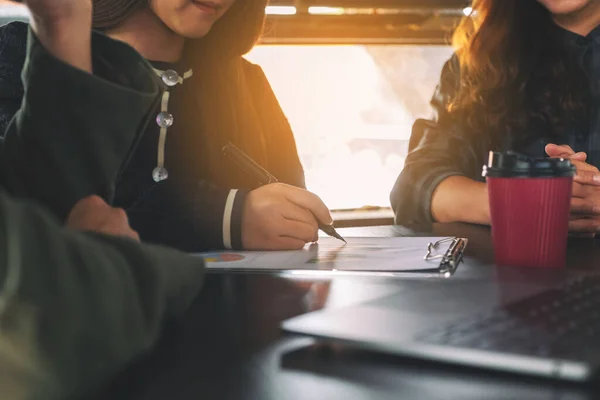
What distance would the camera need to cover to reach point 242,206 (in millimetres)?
942

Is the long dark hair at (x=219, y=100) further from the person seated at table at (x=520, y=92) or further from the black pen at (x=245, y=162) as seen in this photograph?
the person seated at table at (x=520, y=92)

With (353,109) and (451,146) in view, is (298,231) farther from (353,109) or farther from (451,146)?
(353,109)

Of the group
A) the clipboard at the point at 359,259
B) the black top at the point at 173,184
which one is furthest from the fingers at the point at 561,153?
the black top at the point at 173,184

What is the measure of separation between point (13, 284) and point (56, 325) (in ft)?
0.09

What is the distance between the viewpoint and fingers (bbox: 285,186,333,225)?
3.08ft

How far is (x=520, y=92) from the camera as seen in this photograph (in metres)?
1.50

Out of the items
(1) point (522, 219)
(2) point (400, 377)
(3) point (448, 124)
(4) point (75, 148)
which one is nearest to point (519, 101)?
(3) point (448, 124)

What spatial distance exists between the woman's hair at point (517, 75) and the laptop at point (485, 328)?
38.5 inches

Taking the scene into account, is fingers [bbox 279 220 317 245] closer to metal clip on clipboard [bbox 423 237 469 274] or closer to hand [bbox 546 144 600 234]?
metal clip on clipboard [bbox 423 237 469 274]

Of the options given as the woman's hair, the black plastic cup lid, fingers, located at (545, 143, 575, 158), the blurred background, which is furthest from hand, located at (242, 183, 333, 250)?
the blurred background

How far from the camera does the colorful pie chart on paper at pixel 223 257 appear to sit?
812 mm

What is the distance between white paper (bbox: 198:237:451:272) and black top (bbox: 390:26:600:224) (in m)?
0.38

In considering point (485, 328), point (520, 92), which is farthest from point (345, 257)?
point (520, 92)

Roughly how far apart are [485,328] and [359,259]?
0.37 m
